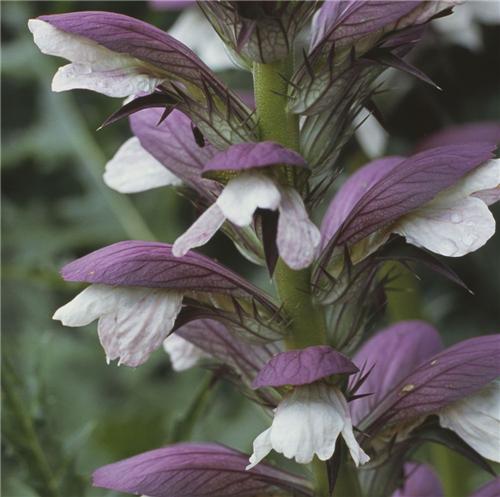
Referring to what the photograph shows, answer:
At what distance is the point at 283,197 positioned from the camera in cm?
85

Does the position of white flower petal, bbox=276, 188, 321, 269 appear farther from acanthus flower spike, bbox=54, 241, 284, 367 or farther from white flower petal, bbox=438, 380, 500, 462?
white flower petal, bbox=438, 380, 500, 462

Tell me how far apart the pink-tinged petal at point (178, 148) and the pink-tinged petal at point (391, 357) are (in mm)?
244

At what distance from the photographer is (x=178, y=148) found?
105 centimetres

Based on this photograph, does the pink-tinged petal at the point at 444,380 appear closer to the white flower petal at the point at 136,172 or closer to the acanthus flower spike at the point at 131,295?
the acanthus flower spike at the point at 131,295

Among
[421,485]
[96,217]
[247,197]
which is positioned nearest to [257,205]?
[247,197]

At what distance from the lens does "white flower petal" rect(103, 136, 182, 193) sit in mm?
1096

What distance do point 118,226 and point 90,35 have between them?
148cm

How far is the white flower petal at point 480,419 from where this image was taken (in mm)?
949

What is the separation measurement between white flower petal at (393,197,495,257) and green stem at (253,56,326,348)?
0.32 feet

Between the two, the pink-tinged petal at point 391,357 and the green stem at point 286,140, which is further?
the pink-tinged petal at point 391,357

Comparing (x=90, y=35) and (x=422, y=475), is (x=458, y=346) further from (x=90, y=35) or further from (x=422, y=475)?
(x=90, y=35)

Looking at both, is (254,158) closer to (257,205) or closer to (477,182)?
(257,205)

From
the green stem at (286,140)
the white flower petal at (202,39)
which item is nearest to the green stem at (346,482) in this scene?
the green stem at (286,140)

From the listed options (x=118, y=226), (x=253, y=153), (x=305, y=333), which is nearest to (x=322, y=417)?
(x=305, y=333)
